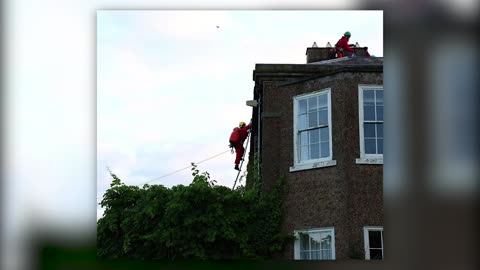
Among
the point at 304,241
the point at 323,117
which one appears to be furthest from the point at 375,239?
the point at 323,117

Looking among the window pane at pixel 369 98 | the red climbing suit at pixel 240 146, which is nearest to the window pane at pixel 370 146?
the window pane at pixel 369 98

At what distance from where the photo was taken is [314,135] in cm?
1203

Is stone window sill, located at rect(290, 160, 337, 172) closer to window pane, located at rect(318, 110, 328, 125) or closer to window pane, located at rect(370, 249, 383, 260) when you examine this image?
window pane, located at rect(318, 110, 328, 125)

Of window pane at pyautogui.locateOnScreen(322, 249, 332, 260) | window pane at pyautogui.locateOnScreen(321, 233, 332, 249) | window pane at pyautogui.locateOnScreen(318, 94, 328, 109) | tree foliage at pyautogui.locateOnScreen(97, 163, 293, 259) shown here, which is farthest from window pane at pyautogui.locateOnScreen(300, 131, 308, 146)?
window pane at pyautogui.locateOnScreen(322, 249, 332, 260)

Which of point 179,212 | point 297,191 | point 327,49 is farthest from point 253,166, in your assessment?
point 327,49

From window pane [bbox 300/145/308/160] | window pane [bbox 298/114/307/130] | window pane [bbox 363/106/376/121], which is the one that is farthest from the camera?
window pane [bbox 298/114/307/130]

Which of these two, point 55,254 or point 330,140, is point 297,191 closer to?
point 330,140

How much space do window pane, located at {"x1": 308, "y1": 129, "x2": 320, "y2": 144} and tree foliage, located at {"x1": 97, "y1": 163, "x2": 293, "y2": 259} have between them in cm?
86

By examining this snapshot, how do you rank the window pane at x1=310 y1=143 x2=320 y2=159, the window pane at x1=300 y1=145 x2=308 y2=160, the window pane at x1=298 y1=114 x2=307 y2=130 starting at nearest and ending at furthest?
the window pane at x1=310 y1=143 x2=320 y2=159 < the window pane at x1=300 y1=145 x2=308 y2=160 < the window pane at x1=298 y1=114 x2=307 y2=130

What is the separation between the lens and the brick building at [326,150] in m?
11.5

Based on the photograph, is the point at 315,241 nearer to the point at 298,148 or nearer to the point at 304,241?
the point at 304,241

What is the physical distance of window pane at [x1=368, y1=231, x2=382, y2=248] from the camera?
1126 cm

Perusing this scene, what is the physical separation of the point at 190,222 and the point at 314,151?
2279mm

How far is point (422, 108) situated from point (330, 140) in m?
7.41
